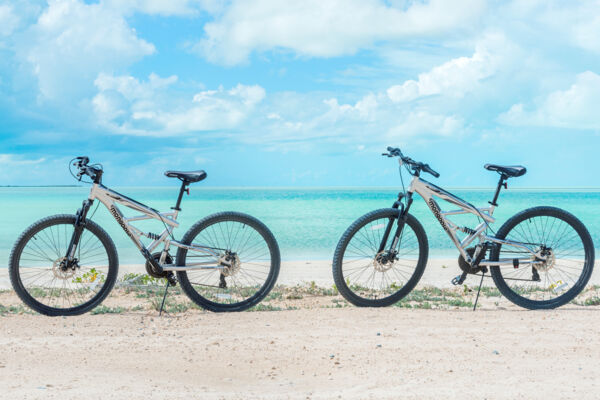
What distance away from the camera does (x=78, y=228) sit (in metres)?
5.87

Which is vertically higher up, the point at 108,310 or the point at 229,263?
the point at 229,263

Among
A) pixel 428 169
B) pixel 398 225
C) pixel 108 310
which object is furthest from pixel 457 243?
pixel 108 310

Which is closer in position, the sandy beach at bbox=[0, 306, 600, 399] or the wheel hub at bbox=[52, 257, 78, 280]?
the sandy beach at bbox=[0, 306, 600, 399]

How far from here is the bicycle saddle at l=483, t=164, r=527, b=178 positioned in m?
6.33

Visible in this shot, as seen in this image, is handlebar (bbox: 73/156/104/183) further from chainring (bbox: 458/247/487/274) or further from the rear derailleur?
chainring (bbox: 458/247/487/274)

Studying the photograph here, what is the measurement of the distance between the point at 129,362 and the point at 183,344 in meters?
0.54

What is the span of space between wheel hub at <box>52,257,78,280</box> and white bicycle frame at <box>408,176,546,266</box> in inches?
136

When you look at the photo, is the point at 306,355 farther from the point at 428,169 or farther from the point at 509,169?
the point at 509,169

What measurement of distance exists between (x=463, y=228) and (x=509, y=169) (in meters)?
0.80

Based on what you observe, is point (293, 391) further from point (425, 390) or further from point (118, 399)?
point (118, 399)

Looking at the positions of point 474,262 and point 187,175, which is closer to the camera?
point 187,175

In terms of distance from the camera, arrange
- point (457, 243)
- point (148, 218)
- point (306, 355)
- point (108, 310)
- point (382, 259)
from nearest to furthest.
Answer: point (306, 355) < point (148, 218) < point (382, 259) < point (108, 310) < point (457, 243)

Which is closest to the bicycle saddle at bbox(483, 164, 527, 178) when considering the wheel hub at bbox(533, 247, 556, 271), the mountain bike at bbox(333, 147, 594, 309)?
the mountain bike at bbox(333, 147, 594, 309)

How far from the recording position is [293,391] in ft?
12.7
